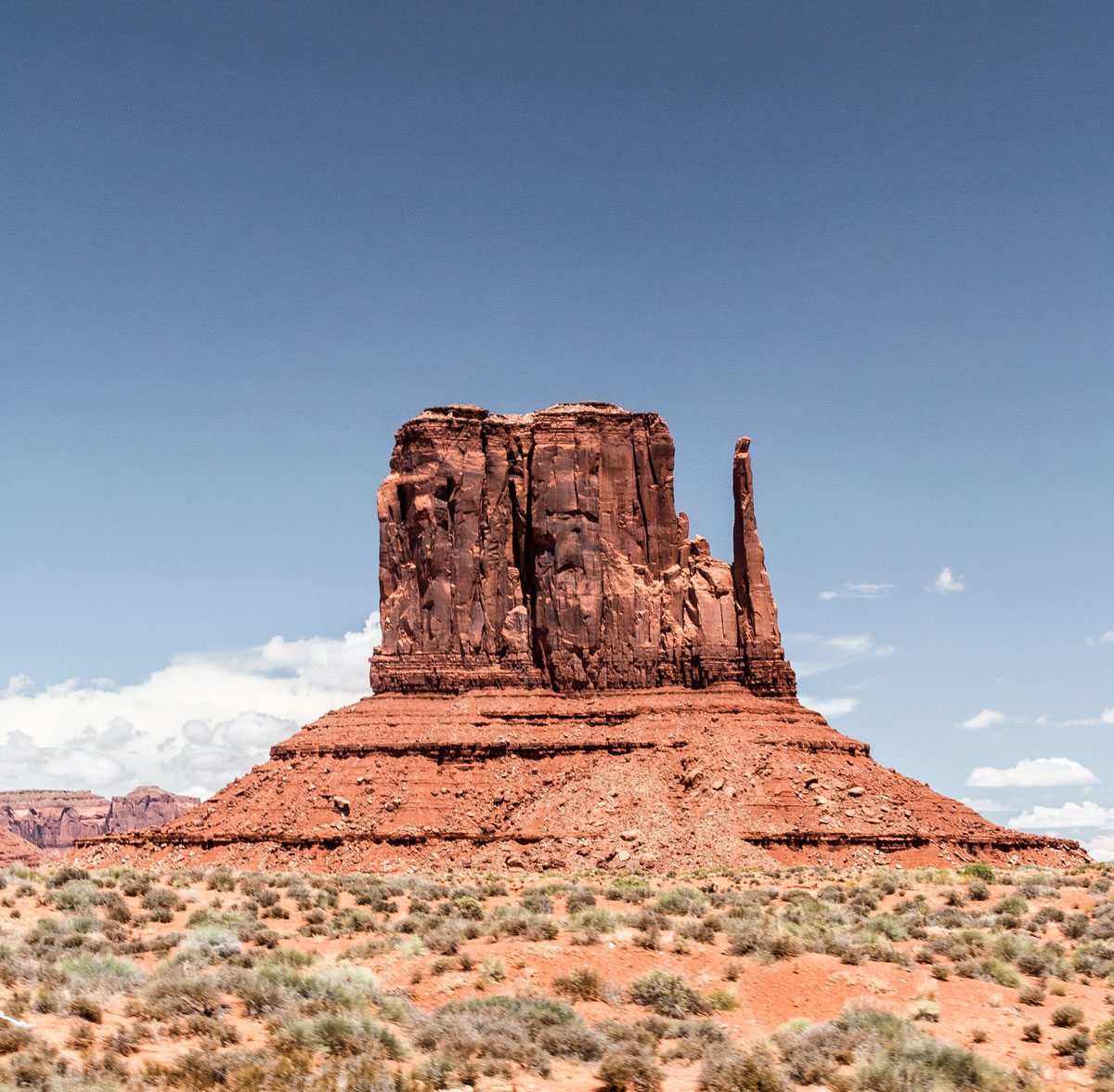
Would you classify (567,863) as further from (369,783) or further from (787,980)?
(787,980)

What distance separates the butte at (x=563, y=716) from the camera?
5312cm

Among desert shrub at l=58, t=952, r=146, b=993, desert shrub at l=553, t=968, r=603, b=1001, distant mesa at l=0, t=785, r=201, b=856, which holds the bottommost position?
desert shrub at l=553, t=968, r=603, b=1001

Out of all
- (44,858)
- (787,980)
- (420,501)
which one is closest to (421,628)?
(420,501)

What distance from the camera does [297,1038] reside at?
13719 mm

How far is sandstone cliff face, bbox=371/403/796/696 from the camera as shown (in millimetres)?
68562

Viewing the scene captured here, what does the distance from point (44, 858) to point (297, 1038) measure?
12979cm

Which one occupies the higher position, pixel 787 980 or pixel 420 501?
pixel 420 501

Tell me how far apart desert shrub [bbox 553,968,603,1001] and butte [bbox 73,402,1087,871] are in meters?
32.3

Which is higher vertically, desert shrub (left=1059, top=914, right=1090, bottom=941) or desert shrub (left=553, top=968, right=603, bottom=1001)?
desert shrub (left=1059, top=914, right=1090, bottom=941)

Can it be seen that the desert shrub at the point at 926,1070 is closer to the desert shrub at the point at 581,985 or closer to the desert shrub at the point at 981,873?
the desert shrub at the point at 581,985

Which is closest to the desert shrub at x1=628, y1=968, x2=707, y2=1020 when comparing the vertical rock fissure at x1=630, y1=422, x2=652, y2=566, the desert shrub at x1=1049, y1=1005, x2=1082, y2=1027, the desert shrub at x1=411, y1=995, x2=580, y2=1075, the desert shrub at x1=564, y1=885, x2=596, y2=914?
the desert shrub at x1=411, y1=995, x2=580, y2=1075

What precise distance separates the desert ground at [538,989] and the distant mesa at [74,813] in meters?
151

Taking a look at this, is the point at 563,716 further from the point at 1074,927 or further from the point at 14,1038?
the point at 14,1038

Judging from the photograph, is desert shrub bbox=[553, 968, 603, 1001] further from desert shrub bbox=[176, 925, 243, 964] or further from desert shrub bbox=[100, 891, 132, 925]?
desert shrub bbox=[100, 891, 132, 925]
